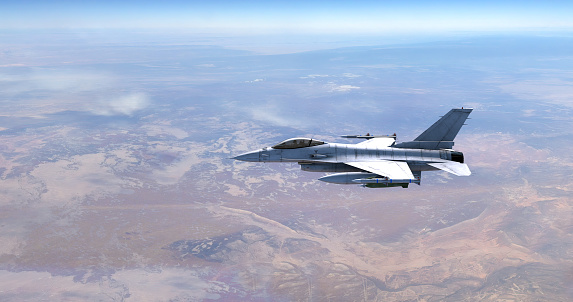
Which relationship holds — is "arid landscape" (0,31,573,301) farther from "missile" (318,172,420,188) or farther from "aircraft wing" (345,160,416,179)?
"missile" (318,172,420,188)

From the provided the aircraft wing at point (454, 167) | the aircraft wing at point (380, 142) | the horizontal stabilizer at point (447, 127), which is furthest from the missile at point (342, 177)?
the horizontal stabilizer at point (447, 127)

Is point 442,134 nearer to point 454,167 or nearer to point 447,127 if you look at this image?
point 447,127

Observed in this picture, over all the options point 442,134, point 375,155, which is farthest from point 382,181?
point 442,134

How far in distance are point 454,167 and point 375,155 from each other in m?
6.47

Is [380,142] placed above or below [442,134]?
below

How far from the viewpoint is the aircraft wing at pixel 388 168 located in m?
29.9

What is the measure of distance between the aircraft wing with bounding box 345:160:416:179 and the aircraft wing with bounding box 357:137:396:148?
7.33 feet

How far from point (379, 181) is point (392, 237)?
91.5m

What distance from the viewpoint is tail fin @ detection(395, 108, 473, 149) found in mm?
34188

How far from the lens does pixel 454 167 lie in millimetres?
Result: 32000

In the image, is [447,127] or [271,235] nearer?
[447,127]

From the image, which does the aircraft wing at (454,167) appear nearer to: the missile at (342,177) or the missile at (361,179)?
the missile at (361,179)

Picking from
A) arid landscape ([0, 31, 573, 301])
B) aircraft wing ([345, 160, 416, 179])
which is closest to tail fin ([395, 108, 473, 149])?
aircraft wing ([345, 160, 416, 179])

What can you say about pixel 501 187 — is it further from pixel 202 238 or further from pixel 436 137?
pixel 436 137
